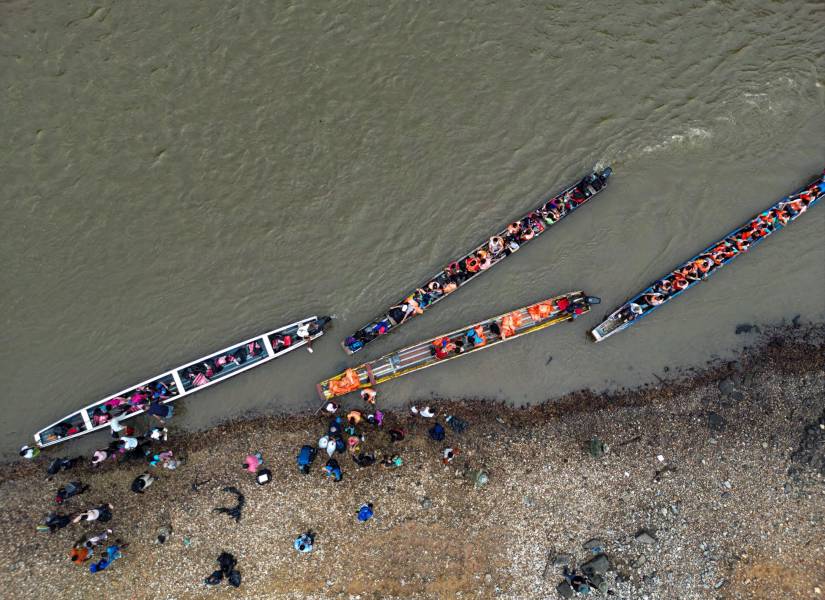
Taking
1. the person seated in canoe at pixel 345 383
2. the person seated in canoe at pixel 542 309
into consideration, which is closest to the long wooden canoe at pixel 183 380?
the person seated in canoe at pixel 345 383

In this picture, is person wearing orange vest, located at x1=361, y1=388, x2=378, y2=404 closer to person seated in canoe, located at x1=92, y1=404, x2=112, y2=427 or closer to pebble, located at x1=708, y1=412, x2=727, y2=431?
person seated in canoe, located at x1=92, y1=404, x2=112, y2=427

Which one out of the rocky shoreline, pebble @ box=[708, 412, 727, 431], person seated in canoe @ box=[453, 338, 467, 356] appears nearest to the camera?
the rocky shoreline

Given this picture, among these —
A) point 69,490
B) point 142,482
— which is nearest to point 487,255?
point 142,482

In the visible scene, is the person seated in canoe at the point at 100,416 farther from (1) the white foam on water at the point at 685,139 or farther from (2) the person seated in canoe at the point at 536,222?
(1) the white foam on water at the point at 685,139

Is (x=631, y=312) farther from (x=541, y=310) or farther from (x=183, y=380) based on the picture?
(x=183, y=380)

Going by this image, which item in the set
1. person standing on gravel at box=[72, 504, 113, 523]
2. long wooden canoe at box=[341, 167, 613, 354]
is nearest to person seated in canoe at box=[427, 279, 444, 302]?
long wooden canoe at box=[341, 167, 613, 354]
